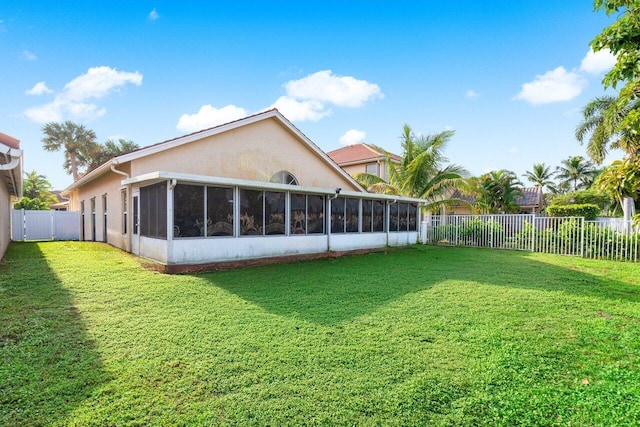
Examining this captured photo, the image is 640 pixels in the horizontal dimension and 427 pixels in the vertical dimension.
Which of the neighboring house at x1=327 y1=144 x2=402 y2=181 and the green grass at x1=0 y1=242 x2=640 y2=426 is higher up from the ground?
the neighboring house at x1=327 y1=144 x2=402 y2=181

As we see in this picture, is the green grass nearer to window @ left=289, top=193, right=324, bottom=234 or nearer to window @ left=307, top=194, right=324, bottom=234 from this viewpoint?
window @ left=289, top=193, right=324, bottom=234

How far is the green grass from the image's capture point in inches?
117

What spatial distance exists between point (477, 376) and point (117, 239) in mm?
14006

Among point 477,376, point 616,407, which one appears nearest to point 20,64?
point 477,376

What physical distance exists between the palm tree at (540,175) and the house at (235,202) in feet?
107

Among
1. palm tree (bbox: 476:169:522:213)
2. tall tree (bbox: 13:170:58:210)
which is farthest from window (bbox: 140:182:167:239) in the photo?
tall tree (bbox: 13:170:58:210)

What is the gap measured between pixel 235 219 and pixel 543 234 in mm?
14439

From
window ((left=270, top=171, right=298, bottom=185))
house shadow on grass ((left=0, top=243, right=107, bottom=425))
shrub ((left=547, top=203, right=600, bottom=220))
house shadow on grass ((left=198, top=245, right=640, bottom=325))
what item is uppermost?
window ((left=270, top=171, right=298, bottom=185))

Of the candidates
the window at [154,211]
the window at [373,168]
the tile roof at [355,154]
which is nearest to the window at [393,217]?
the tile roof at [355,154]

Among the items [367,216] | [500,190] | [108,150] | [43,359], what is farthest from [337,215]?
[108,150]

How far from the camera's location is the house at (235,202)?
30.6ft

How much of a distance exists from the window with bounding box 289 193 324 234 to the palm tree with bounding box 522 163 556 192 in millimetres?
39032

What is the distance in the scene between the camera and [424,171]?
18984mm

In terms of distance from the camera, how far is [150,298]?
252 inches
